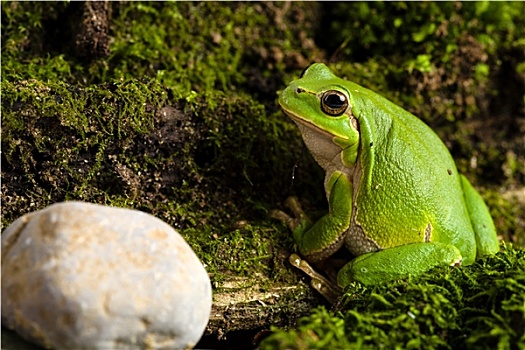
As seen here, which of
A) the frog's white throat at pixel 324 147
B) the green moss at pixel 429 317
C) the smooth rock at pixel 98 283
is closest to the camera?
the smooth rock at pixel 98 283

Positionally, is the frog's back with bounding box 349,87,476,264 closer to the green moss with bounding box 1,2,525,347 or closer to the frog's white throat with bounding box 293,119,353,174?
the frog's white throat with bounding box 293,119,353,174

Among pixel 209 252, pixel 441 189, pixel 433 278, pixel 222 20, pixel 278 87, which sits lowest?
pixel 209 252

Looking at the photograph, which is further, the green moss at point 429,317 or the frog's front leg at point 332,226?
the frog's front leg at point 332,226

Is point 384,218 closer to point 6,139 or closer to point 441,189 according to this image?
point 441,189

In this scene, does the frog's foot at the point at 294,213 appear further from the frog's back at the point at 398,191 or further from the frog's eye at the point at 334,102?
the frog's eye at the point at 334,102

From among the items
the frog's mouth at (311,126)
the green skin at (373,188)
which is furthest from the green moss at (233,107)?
the frog's mouth at (311,126)

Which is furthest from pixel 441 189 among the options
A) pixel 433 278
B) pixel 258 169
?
pixel 258 169

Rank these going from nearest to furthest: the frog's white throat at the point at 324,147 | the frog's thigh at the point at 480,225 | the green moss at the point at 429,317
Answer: the green moss at the point at 429,317 < the frog's white throat at the point at 324,147 < the frog's thigh at the point at 480,225
